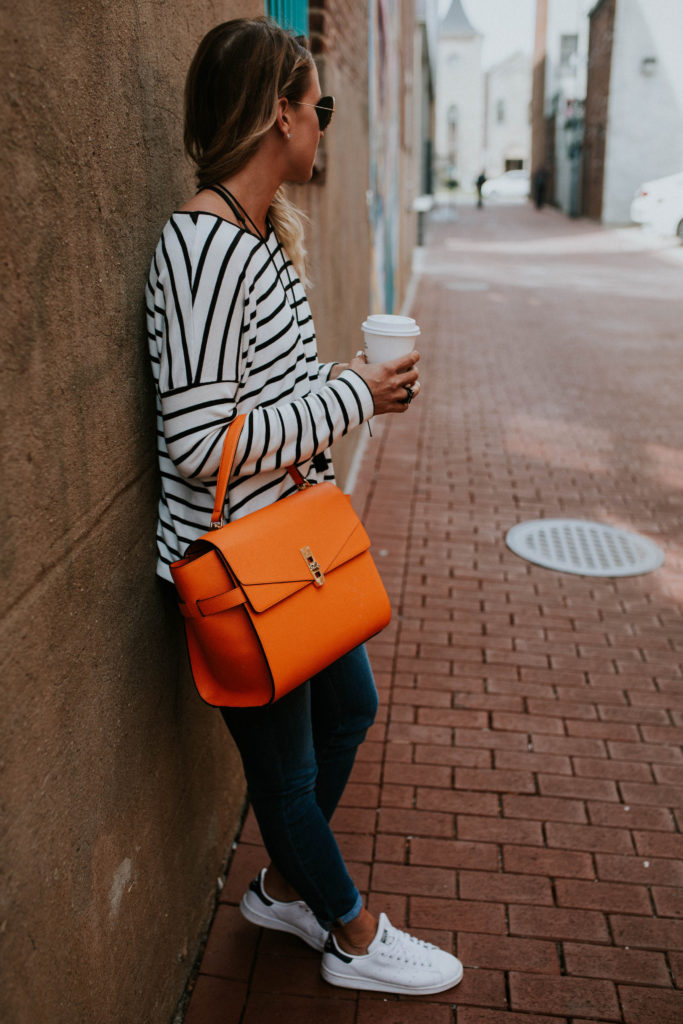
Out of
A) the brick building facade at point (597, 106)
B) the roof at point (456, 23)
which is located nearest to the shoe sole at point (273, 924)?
the brick building facade at point (597, 106)

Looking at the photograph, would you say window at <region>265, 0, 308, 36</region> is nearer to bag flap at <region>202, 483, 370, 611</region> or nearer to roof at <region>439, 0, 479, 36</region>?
bag flap at <region>202, 483, 370, 611</region>

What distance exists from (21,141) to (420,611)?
10.7ft

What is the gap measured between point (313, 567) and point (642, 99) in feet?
103

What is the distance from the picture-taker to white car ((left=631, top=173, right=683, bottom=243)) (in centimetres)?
2198

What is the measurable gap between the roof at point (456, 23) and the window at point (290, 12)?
275 feet

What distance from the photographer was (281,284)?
1.81 meters

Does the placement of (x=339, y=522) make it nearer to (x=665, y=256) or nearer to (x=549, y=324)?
(x=549, y=324)

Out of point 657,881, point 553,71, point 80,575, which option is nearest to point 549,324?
point 657,881

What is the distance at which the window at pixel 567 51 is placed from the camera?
44844 mm

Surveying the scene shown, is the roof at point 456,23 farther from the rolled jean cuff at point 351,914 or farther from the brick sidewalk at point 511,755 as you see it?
the rolled jean cuff at point 351,914

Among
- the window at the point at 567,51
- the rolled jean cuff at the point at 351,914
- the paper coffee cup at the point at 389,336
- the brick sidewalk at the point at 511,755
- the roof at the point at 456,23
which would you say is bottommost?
the brick sidewalk at the point at 511,755

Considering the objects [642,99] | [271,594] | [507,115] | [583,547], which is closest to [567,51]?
[642,99]

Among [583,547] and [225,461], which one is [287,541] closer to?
[225,461]

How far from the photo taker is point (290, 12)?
3881 mm
